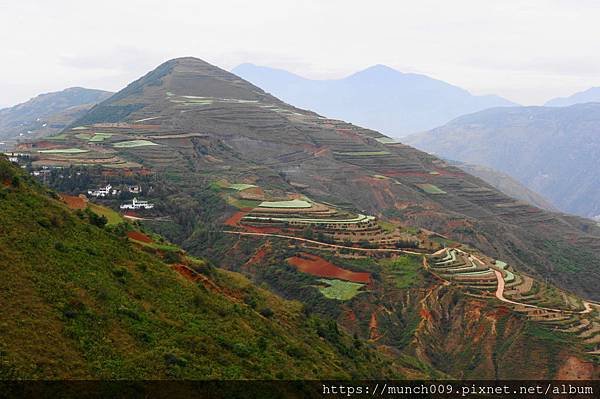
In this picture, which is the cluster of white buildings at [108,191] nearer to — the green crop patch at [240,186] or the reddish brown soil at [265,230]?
the green crop patch at [240,186]

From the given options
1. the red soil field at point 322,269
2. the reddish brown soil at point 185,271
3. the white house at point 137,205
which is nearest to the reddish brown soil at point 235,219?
the white house at point 137,205

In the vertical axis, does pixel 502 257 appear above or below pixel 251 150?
below

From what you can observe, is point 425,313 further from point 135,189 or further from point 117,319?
point 135,189

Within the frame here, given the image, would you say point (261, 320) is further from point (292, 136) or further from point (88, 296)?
point (292, 136)

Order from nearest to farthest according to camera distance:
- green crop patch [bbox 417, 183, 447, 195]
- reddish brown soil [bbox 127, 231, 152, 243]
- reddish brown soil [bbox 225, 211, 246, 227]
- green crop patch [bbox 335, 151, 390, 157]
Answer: reddish brown soil [bbox 127, 231, 152, 243]
reddish brown soil [bbox 225, 211, 246, 227]
green crop patch [bbox 417, 183, 447, 195]
green crop patch [bbox 335, 151, 390, 157]

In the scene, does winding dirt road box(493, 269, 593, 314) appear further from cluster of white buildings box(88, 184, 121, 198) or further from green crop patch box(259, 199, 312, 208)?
cluster of white buildings box(88, 184, 121, 198)

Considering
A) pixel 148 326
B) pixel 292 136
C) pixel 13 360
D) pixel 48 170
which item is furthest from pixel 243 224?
pixel 292 136

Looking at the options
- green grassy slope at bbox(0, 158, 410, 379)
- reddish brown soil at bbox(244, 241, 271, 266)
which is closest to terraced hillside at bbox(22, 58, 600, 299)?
reddish brown soil at bbox(244, 241, 271, 266)
